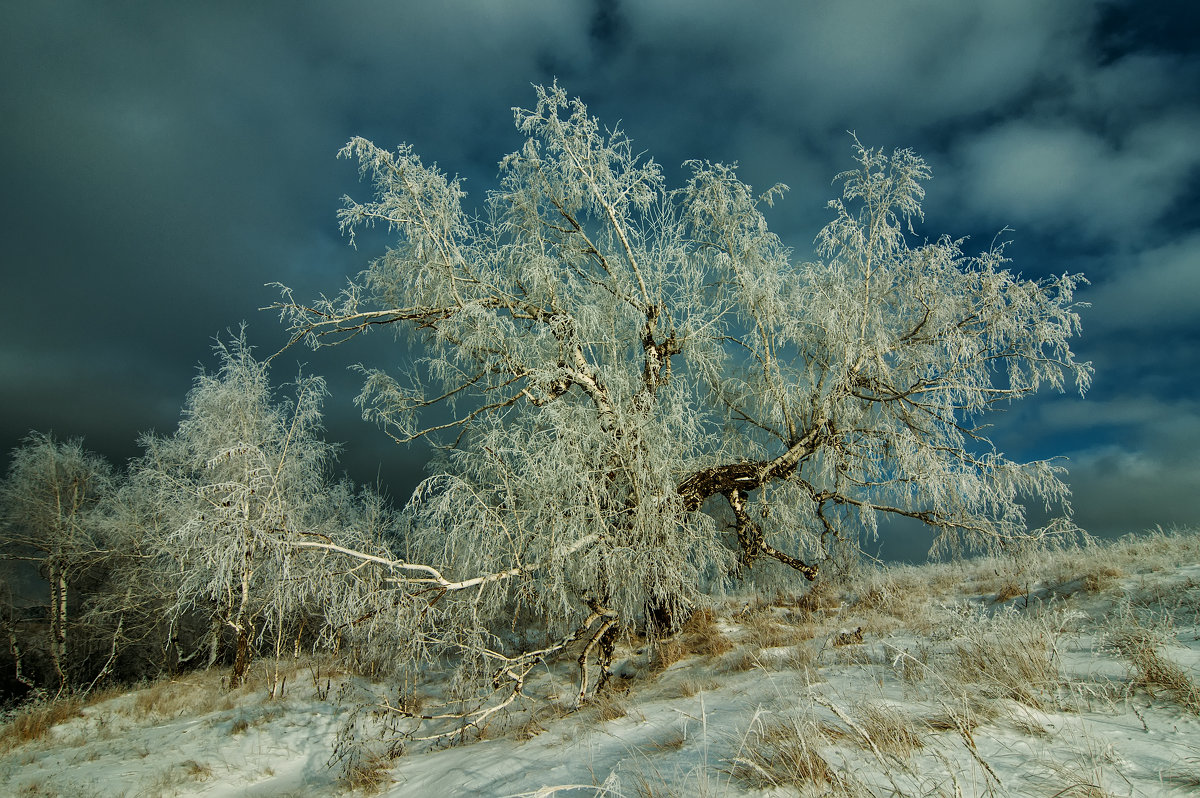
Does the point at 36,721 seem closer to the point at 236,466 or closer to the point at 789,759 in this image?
the point at 236,466

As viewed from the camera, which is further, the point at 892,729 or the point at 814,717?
the point at 814,717

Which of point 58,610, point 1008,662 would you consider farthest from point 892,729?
point 58,610

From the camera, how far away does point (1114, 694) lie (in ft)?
12.8

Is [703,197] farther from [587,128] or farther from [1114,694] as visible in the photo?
[1114,694]

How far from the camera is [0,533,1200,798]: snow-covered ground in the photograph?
10.4 feet

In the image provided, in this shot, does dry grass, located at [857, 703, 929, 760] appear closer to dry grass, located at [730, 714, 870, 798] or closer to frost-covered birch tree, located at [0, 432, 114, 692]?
dry grass, located at [730, 714, 870, 798]

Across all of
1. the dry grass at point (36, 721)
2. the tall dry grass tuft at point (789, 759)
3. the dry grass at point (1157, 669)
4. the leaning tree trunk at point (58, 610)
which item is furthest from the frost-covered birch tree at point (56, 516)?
the dry grass at point (1157, 669)

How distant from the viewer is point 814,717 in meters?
3.76

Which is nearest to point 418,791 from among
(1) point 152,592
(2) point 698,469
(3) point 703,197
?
(2) point 698,469

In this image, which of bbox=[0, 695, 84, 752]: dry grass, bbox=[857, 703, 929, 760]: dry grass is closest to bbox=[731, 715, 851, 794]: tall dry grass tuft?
bbox=[857, 703, 929, 760]: dry grass

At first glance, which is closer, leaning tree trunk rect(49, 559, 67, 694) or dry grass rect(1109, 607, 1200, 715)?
dry grass rect(1109, 607, 1200, 715)

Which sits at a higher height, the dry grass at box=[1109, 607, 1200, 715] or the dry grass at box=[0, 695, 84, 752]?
the dry grass at box=[1109, 607, 1200, 715]

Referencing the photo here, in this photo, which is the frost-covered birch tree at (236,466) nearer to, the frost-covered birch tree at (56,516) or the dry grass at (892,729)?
the frost-covered birch tree at (56,516)

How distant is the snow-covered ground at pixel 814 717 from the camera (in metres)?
3.16
